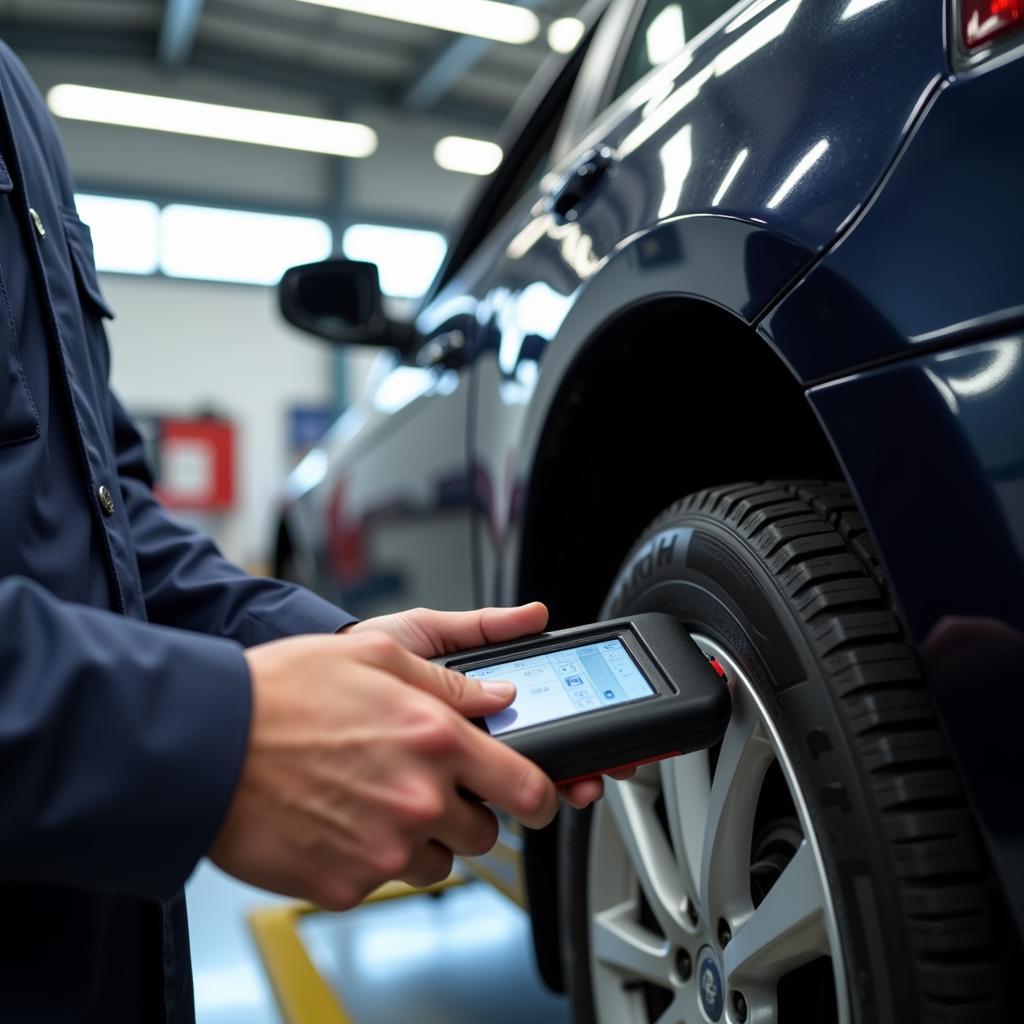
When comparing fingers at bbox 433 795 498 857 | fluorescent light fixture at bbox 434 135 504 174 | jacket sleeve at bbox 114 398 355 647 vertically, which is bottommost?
fingers at bbox 433 795 498 857

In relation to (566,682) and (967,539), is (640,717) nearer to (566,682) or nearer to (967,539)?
(566,682)

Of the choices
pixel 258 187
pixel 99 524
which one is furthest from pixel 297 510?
pixel 258 187

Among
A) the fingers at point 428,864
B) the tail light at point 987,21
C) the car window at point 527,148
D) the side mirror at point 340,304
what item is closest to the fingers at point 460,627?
the fingers at point 428,864

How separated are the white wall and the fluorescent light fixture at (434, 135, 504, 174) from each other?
219cm

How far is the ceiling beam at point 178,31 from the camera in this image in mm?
7082

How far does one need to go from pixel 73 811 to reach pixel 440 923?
5.10 feet

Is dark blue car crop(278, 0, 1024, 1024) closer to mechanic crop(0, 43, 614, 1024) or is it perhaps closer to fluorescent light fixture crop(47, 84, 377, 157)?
mechanic crop(0, 43, 614, 1024)

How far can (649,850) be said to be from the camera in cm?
83

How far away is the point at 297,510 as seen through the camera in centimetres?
264

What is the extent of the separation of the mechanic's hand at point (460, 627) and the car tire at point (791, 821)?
0.12m

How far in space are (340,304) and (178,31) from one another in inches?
272

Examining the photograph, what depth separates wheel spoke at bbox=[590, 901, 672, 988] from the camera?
0.82m

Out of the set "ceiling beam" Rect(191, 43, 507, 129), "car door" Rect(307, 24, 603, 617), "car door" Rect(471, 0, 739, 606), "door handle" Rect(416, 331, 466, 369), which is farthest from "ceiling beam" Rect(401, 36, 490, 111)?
"car door" Rect(471, 0, 739, 606)

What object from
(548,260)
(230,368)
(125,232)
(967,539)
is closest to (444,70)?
(125,232)
